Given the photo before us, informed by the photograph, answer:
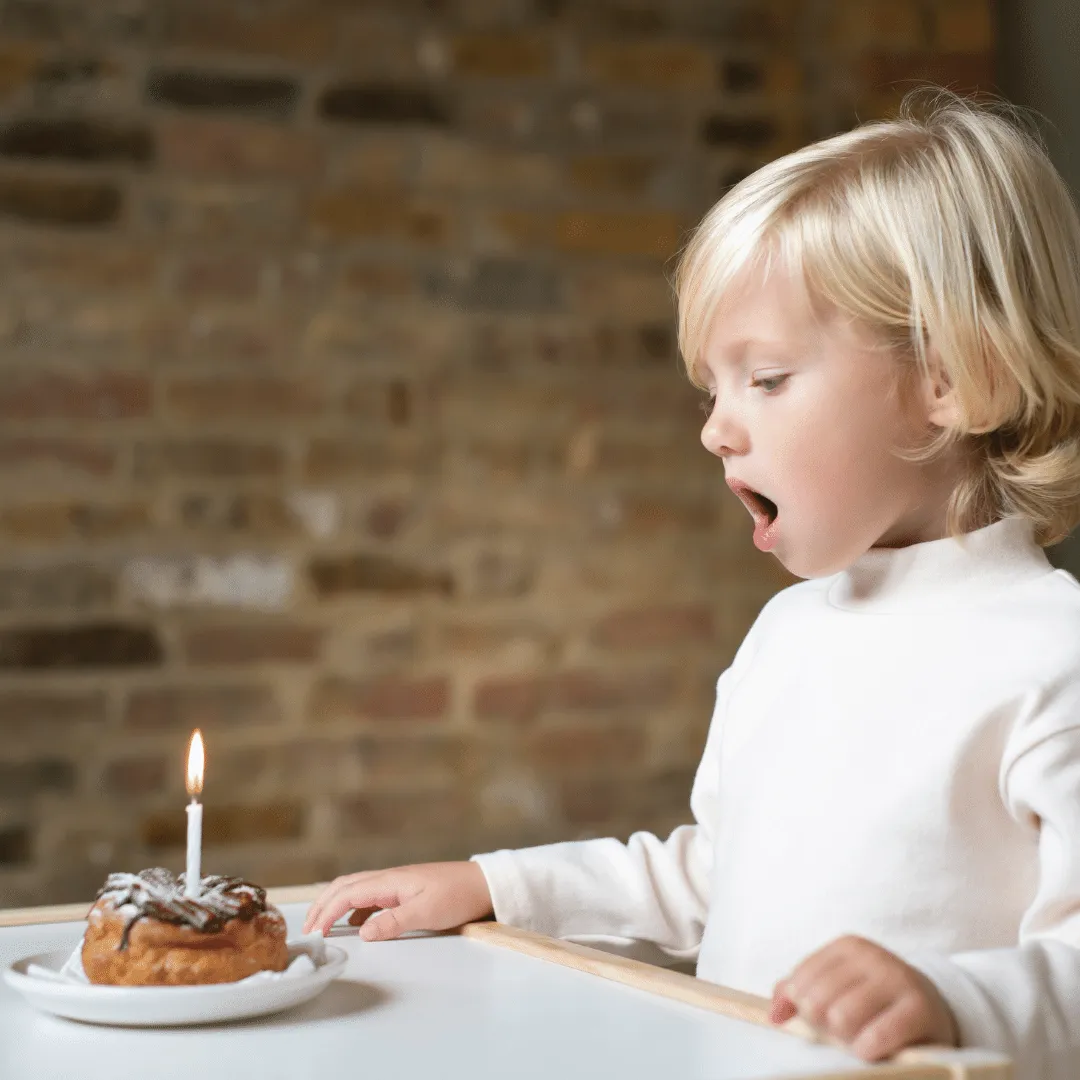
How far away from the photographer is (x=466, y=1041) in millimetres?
715

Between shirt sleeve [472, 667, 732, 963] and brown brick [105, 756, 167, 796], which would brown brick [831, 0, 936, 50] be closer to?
brown brick [105, 756, 167, 796]

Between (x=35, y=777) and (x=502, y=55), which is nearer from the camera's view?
(x=35, y=777)

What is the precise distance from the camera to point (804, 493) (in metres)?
1.09

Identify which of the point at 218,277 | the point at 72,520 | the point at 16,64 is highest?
the point at 16,64

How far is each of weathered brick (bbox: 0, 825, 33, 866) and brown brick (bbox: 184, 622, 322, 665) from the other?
38 centimetres

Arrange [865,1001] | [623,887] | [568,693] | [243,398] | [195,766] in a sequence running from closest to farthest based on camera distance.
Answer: [865,1001] < [195,766] < [623,887] < [243,398] < [568,693]

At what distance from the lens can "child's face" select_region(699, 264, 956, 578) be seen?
1.09m

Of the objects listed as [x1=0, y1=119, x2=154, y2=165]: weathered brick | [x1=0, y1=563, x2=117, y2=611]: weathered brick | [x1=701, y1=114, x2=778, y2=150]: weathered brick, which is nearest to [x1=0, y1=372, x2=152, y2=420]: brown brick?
[x1=0, y1=563, x2=117, y2=611]: weathered brick

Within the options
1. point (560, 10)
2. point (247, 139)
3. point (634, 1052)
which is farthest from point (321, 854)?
point (634, 1052)

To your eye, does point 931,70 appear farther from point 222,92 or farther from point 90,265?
point 90,265

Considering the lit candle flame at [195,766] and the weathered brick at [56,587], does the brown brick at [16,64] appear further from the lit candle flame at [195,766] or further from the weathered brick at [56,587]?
the lit candle flame at [195,766]

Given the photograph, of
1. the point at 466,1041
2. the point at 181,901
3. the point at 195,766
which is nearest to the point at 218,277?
the point at 195,766

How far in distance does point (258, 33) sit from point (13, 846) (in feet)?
4.63

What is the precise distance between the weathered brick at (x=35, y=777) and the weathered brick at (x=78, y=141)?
0.98 m
